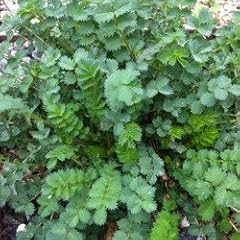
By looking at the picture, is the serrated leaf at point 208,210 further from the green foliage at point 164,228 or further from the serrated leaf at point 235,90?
the serrated leaf at point 235,90

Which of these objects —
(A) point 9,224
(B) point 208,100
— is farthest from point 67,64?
(A) point 9,224

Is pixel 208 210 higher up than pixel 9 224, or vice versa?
pixel 208 210

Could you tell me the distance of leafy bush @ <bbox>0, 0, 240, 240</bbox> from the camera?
211cm

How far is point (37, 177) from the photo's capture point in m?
2.49

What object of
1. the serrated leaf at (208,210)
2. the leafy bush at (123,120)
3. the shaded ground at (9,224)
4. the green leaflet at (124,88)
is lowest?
the shaded ground at (9,224)

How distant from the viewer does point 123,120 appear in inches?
86.1

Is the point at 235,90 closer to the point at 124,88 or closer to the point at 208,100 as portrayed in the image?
the point at 208,100

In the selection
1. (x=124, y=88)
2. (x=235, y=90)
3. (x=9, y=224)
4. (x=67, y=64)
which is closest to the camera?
(x=124, y=88)

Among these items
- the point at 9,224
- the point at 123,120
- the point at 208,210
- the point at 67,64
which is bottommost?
the point at 9,224

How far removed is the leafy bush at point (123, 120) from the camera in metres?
2.11

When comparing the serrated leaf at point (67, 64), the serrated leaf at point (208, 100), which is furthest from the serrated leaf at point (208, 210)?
the serrated leaf at point (67, 64)

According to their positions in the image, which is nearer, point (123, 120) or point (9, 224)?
point (123, 120)

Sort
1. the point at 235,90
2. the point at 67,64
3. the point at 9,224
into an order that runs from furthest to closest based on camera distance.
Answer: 1. the point at 9,224
2. the point at 67,64
3. the point at 235,90

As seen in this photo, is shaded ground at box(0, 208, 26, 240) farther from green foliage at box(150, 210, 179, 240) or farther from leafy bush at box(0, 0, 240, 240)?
green foliage at box(150, 210, 179, 240)
